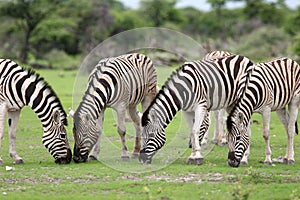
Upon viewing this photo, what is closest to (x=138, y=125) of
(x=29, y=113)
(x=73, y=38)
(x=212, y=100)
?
(x=212, y=100)

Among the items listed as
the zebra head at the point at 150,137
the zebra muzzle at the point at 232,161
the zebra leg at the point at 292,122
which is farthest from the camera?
the zebra leg at the point at 292,122

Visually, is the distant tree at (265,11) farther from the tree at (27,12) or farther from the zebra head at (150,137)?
the zebra head at (150,137)

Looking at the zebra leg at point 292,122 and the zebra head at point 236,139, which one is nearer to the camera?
the zebra head at point 236,139

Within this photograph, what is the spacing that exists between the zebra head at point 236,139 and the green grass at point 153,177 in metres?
0.17

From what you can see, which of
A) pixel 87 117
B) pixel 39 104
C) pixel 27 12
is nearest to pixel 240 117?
pixel 87 117

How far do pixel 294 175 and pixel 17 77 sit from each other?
503cm

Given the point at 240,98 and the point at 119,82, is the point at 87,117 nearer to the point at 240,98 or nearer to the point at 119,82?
the point at 119,82

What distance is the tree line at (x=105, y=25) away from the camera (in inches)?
1789

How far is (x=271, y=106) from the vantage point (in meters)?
10.7

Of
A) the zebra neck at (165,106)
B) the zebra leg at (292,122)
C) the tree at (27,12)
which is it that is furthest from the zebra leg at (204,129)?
the tree at (27,12)

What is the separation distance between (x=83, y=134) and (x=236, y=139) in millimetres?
2596

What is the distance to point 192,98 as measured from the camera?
10477 mm

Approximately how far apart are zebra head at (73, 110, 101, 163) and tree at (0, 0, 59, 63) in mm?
38005

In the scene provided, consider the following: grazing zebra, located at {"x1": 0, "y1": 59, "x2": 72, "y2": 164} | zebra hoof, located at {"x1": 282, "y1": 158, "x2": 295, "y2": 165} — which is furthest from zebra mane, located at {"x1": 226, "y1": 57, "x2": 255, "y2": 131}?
grazing zebra, located at {"x1": 0, "y1": 59, "x2": 72, "y2": 164}
